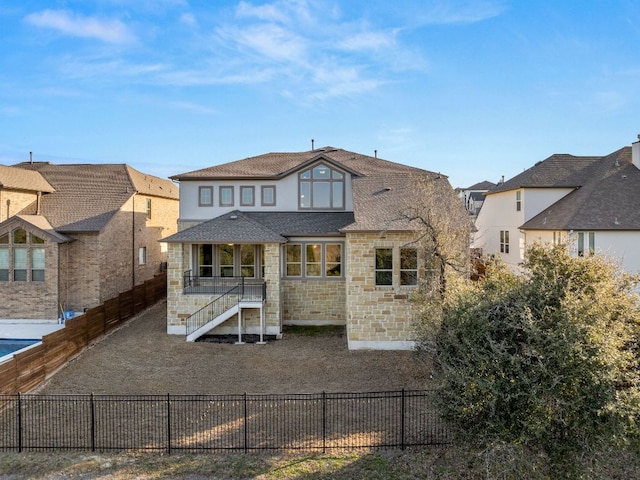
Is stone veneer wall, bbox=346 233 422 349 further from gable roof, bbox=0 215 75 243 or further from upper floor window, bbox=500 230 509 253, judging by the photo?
upper floor window, bbox=500 230 509 253

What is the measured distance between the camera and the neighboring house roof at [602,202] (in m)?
19.8

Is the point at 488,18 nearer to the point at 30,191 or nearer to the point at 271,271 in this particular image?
the point at 271,271

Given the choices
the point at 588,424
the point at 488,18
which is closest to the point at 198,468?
the point at 588,424

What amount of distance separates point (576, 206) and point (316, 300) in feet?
46.2

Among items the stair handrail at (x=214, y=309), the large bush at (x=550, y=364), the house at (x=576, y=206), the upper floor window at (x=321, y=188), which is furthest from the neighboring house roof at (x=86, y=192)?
the large bush at (x=550, y=364)

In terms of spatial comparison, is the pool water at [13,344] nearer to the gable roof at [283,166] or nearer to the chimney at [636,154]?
the gable roof at [283,166]

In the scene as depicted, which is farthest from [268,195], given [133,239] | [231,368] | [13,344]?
[13,344]

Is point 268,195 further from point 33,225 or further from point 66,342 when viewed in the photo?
point 33,225

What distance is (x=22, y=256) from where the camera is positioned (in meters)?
20.0

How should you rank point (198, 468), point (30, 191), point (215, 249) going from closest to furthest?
point (198, 468)
point (215, 249)
point (30, 191)

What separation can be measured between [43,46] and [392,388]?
2021 cm

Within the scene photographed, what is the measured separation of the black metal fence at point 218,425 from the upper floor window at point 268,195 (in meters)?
11.4

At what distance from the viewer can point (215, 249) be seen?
20172 millimetres

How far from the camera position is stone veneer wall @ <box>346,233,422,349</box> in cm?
1580
